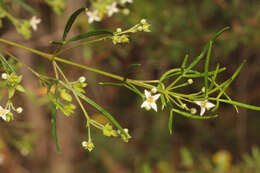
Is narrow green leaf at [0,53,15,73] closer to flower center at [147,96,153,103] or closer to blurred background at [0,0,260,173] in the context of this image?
flower center at [147,96,153,103]

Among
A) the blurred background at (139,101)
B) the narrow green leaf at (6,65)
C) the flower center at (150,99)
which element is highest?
the blurred background at (139,101)

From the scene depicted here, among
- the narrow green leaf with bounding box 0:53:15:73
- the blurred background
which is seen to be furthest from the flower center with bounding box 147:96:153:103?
the blurred background

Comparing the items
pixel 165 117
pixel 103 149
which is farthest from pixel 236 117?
pixel 103 149

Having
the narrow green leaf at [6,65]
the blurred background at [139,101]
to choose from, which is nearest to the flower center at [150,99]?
the narrow green leaf at [6,65]

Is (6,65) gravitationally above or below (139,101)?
below

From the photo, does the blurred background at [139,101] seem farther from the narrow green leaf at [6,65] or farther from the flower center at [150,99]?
the flower center at [150,99]

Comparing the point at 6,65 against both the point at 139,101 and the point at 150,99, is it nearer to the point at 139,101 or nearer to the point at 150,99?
the point at 150,99

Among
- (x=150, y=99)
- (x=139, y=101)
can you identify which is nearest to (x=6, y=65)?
(x=150, y=99)

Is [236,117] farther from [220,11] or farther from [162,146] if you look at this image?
[220,11]
